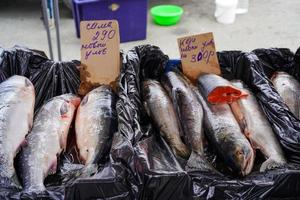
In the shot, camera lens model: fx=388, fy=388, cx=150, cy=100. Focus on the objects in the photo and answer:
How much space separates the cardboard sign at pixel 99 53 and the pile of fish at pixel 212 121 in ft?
0.68

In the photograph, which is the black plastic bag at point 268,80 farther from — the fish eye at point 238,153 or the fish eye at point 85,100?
the fish eye at point 85,100

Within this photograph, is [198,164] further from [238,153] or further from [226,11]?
[226,11]

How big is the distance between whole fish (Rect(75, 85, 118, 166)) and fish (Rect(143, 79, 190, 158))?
0.18 m

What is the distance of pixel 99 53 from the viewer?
1.98m

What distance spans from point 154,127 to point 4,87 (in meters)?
0.75

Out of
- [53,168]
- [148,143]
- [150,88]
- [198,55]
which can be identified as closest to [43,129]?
[53,168]

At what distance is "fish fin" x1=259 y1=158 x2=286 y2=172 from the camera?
154cm

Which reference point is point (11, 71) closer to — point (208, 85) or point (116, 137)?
point (116, 137)

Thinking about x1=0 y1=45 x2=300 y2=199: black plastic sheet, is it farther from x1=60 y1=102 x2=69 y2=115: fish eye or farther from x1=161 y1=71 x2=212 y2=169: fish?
x1=60 y1=102 x2=69 y2=115: fish eye

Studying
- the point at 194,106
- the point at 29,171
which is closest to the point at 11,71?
the point at 29,171

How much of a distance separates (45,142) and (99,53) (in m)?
0.58

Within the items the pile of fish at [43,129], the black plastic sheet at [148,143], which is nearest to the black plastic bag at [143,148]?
the black plastic sheet at [148,143]

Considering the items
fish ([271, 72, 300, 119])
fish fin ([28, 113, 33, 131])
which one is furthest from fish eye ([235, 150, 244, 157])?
fish fin ([28, 113, 33, 131])

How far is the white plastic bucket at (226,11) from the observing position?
4684 mm
